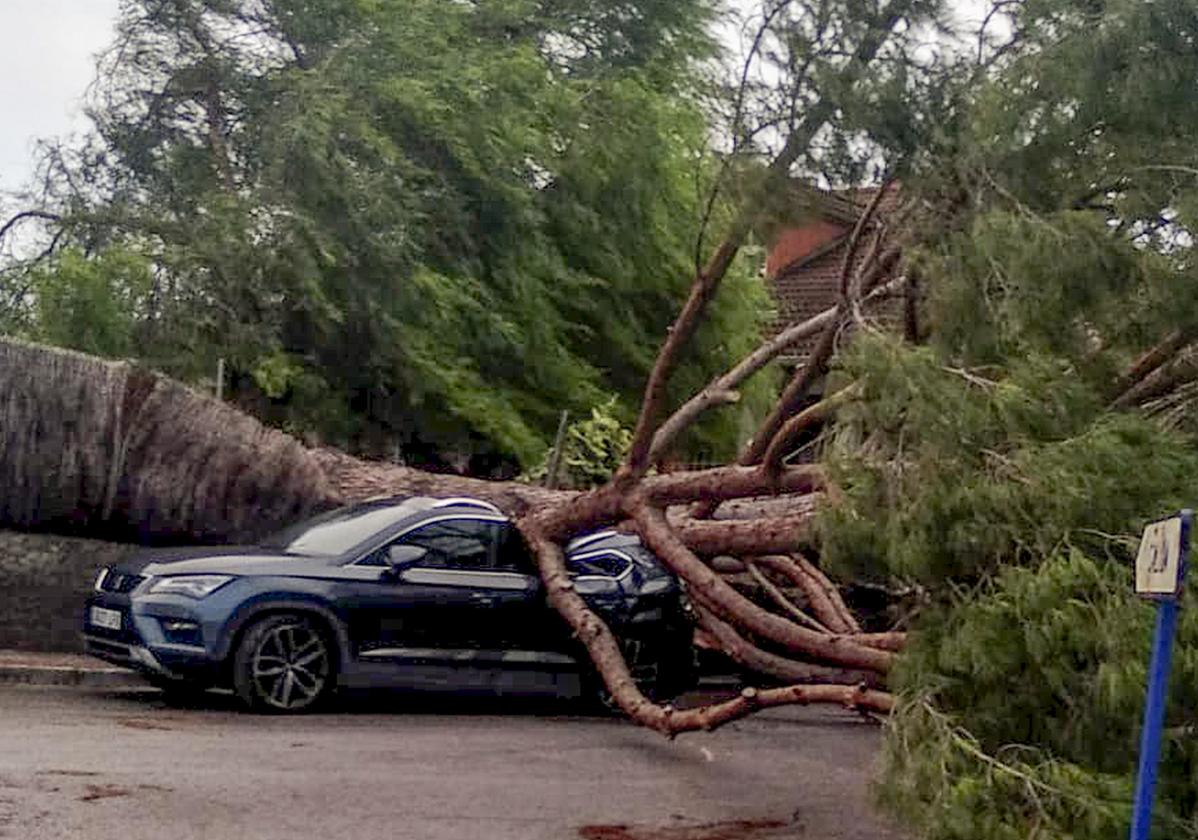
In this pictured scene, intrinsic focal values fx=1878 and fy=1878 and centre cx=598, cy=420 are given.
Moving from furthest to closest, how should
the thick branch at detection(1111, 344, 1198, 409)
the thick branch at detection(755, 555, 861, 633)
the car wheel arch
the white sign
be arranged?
the thick branch at detection(755, 555, 861, 633)
the car wheel arch
the thick branch at detection(1111, 344, 1198, 409)
the white sign

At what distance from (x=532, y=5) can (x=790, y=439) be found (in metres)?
13.2

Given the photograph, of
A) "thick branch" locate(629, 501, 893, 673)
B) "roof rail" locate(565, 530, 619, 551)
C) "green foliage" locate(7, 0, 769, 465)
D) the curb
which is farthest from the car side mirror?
"green foliage" locate(7, 0, 769, 465)

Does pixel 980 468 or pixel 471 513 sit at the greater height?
pixel 980 468

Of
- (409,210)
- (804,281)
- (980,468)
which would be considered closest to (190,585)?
(980,468)

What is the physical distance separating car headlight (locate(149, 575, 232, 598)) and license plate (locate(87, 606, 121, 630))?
411mm

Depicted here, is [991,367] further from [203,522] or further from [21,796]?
[203,522]

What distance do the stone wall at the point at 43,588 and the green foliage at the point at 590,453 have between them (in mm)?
5962

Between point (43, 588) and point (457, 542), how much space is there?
3967 millimetres

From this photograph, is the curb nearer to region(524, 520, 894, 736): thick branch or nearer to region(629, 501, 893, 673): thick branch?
region(524, 520, 894, 736): thick branch

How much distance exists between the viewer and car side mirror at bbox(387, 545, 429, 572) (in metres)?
13.8

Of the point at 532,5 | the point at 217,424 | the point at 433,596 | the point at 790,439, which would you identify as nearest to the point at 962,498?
the point at 790,439

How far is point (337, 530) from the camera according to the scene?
14.2 metres

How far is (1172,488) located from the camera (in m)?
8.70

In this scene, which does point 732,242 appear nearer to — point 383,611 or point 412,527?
point 412,527
